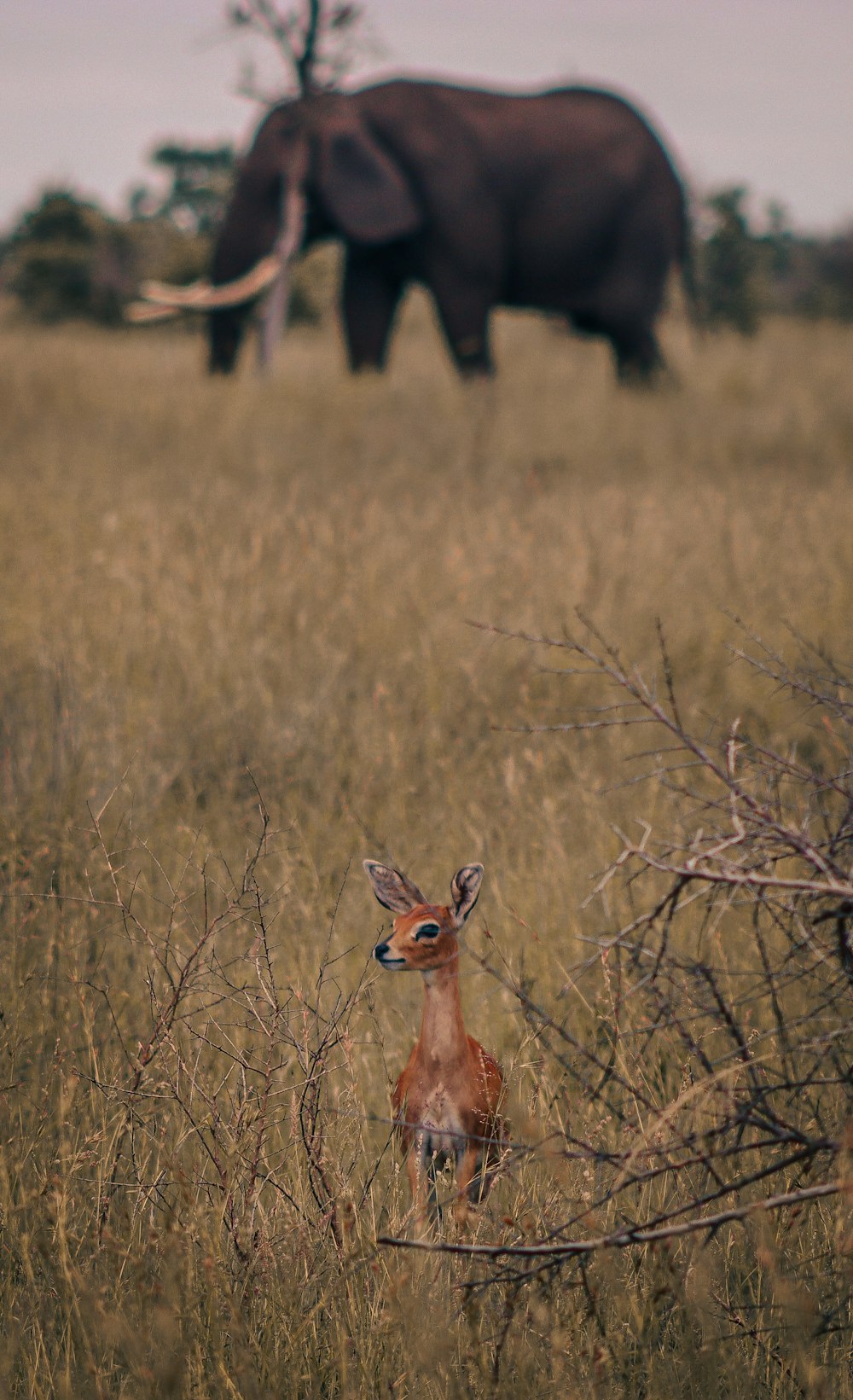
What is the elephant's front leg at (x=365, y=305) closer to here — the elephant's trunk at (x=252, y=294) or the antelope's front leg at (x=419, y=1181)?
the elephant's trunk at (x=252, y=294)

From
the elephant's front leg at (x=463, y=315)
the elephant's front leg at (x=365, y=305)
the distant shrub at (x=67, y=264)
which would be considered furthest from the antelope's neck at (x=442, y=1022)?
the distant shrub at (x=67, y=264)

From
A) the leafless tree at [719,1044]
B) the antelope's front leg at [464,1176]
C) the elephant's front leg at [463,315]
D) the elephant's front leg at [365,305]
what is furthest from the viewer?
the elephant's front leg at [365,305]

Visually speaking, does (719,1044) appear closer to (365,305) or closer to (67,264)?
(365,305)

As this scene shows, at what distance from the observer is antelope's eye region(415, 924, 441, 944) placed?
1589 millimetres

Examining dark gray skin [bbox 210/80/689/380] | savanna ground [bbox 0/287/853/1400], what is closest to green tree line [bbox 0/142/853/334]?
dark gray skin [bbox 210/80/689/380]

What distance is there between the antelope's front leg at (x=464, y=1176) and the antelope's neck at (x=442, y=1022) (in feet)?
0.39

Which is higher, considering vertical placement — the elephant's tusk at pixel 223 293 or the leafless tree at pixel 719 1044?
the elephant's tusk at pixel 223 293

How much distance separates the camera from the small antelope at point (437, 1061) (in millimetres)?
1601

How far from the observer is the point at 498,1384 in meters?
1.44

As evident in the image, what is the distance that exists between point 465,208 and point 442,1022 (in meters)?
9.10

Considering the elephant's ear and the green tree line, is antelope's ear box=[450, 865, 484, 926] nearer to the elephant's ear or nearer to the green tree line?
the elephant's ear

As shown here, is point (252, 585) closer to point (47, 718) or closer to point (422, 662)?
point (422, 662)

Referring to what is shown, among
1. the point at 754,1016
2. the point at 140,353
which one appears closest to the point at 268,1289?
the point at 754,1016

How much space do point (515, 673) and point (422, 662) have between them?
0.92ft
